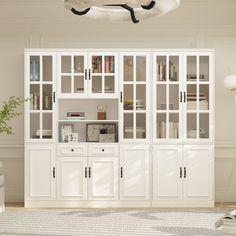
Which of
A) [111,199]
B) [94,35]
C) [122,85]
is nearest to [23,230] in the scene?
[111,199]

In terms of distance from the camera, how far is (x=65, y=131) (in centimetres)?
777

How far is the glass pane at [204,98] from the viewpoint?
7613mm

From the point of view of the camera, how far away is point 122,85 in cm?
762

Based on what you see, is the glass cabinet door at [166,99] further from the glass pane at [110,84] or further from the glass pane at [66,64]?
the glass pane at [66,64]

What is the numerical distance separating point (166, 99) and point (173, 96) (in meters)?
0.10

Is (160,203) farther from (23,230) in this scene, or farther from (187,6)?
(187,6)

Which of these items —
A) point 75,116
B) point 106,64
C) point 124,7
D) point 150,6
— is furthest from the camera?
point 75,116

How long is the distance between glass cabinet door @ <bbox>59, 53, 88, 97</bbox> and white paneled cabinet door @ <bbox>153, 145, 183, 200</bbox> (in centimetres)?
123

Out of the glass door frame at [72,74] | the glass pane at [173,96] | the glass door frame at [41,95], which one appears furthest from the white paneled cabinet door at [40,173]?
the glass pane at [173,96]

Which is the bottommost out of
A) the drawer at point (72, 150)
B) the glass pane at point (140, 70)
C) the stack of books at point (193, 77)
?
the drawer at point (72, 150)

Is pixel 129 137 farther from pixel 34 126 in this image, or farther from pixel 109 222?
pixel 109 222

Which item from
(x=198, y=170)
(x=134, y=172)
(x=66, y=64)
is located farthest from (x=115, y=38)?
(x=198, y=170)

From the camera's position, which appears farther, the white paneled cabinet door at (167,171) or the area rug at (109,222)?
the white paneled cabinet door at (167,171)

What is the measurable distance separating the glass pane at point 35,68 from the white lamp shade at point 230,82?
2.37 m
